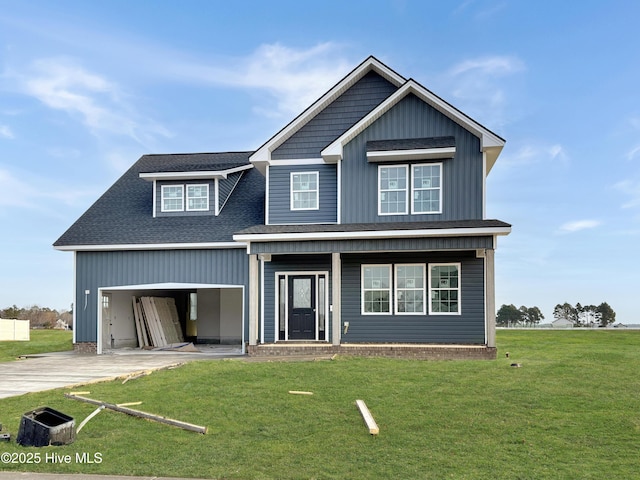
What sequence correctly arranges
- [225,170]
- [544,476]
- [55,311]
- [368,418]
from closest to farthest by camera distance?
[544,476]
[368,418]
[225,170]
[55,311]

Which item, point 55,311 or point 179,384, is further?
point 55,311

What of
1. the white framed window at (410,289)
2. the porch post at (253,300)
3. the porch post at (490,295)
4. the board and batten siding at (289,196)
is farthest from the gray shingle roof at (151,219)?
the porch post at (490,295)

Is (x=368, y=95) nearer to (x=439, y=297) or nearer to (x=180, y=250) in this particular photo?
(x=439, y=297)

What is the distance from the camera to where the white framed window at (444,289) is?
693 inches

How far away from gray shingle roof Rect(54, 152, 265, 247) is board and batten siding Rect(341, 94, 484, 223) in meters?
4.07

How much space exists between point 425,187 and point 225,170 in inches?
294

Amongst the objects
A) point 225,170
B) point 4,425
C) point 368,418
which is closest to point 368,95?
point 225,170

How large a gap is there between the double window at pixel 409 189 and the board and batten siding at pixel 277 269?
8.38 ft

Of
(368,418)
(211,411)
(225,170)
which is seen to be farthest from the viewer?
(225,170)

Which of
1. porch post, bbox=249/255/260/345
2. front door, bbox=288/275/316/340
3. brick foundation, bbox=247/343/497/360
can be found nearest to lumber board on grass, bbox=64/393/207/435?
porch post, bbox=249/255/260/345

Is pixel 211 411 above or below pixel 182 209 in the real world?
below

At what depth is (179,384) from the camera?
11.5 m

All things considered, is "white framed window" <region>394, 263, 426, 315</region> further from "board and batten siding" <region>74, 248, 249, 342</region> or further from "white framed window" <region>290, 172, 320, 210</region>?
"board and batten siding" <region>74, 248, 249, 342</region>

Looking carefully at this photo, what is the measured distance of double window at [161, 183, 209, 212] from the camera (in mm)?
21406
